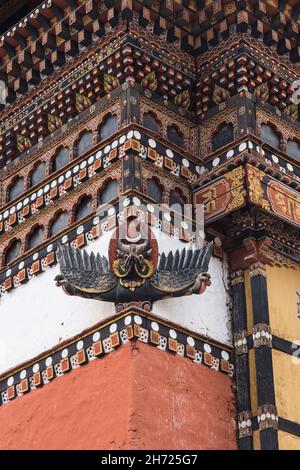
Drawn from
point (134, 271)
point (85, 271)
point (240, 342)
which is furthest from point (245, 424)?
point (85, 271)

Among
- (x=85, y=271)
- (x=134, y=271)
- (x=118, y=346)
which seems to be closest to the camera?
(x=118, y=346)

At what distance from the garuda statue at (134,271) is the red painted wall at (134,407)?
1.49ft

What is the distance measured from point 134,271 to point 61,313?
998 mm

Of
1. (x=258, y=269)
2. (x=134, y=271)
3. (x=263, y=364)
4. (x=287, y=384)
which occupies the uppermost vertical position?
(x=258, y=269)

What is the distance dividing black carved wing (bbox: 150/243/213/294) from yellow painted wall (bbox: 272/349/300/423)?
879mm

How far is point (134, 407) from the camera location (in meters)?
9.32

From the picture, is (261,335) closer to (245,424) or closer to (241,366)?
(241,366)

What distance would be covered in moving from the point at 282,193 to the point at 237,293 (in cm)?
95

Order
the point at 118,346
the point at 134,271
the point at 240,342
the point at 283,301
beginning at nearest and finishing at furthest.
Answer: the point at 118,346, the point at 134,271, the point at 240,342, the point at 283,301

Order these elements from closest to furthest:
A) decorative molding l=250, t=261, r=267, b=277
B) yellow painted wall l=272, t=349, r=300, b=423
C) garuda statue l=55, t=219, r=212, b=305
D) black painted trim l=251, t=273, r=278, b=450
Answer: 1. black painted trim l=251, t=273, r=278, b=450
2. garuda statue l=55, t=219, r=212, b=305
3. yellow painted wall l=272, t=349, r=300, b=423
4. decorative molding l=250, t=261, r=267, b=277

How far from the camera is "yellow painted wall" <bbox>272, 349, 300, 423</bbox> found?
9969 mm

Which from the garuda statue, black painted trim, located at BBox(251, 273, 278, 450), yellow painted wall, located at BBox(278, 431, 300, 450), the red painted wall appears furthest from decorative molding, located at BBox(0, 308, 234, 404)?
yellow painted wall, located at BBox(278, 431, 300, 450)

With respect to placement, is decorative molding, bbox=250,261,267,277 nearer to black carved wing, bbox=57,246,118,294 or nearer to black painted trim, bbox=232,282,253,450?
black painted trim, bbox=232,282,253,450

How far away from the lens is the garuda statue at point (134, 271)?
9.85 metres
